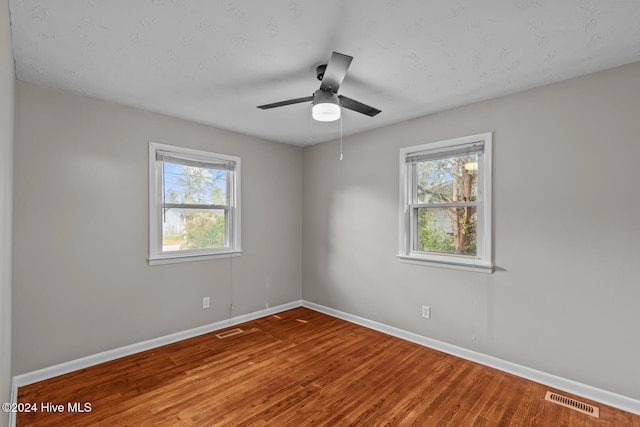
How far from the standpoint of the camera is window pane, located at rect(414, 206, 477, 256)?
313cm

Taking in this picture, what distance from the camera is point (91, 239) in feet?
9.43

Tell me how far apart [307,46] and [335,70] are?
0.82 ft

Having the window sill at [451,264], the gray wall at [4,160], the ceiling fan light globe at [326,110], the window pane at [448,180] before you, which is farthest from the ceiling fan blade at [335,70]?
the window sill at [451,264]

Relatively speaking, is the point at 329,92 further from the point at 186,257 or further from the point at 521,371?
the point at 521,371

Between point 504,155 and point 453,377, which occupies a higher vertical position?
point 504,155

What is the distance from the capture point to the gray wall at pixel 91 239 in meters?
2.56

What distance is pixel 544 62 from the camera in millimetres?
2225

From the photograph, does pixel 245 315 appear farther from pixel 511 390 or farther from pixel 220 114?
pixel 511 390

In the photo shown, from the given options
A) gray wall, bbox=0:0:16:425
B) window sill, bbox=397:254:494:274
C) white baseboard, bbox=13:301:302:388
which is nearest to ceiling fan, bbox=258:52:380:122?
gray wall, bbox=0:0:16:425

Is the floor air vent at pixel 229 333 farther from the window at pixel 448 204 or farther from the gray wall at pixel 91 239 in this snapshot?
the window at pixel 448 204

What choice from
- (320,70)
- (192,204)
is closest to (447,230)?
→ (320,70)

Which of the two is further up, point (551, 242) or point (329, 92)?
point (329, 92)

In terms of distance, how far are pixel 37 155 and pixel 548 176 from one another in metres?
4.26

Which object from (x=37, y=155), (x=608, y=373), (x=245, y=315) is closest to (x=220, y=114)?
(x=37, y=155)
